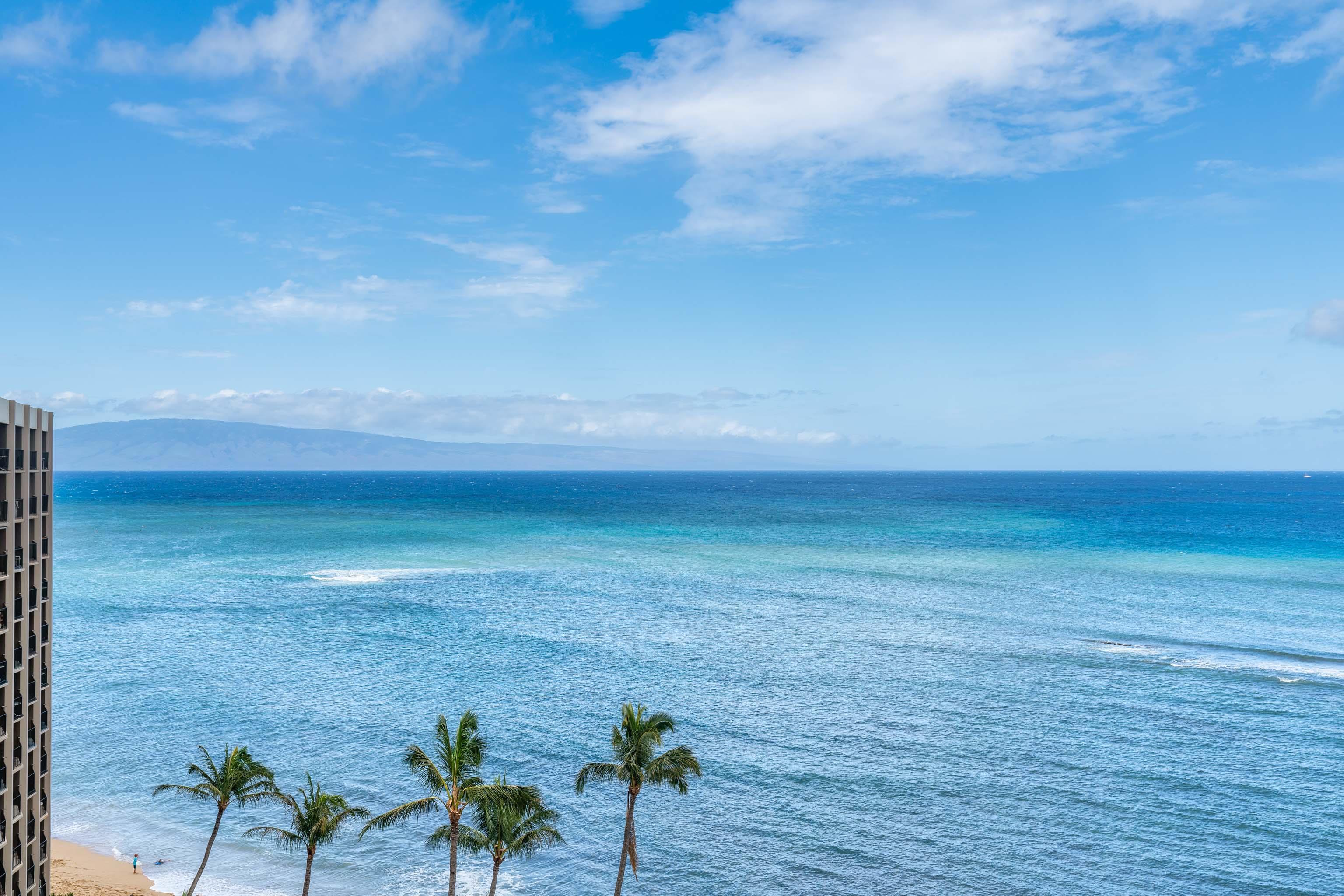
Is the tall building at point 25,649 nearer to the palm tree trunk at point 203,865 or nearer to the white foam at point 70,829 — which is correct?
the palm tree trunk at point 203,865

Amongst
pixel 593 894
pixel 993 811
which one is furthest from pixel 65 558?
pixel 993 811

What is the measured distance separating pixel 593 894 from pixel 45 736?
2613cm

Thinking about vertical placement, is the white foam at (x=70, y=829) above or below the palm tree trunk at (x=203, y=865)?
below

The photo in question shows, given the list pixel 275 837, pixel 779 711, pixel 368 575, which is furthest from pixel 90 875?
pixel 368 575

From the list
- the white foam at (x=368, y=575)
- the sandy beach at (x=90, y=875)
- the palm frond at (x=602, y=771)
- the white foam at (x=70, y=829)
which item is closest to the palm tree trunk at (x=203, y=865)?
the sandy beach at (x=90, y=875)

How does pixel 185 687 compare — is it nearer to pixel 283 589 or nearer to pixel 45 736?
pixel 45 736

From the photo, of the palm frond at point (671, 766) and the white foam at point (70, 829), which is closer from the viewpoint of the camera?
the palm frond at point (671, 766)

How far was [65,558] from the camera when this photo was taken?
130m

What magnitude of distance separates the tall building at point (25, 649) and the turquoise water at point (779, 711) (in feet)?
Result: 26.4

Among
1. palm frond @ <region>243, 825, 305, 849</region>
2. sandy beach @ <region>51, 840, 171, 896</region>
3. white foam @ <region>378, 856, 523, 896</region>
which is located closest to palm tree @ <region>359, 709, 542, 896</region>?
white foam @ <region>378, 856, 523, 896</region>

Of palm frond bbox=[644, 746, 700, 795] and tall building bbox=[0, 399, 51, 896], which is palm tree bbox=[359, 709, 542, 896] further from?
tall building bbox=[0, 399, 51, 896]

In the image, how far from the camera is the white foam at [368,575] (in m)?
112

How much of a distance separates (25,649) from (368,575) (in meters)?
84.5

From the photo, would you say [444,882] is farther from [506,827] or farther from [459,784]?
[459,784]
